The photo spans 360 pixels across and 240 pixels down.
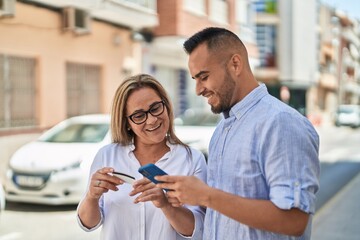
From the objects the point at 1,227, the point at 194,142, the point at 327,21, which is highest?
the point at 327,21

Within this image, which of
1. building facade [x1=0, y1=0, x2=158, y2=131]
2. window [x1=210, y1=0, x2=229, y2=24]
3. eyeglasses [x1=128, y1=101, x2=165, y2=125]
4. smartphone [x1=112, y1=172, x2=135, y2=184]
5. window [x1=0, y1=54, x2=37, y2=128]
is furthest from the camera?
window [x1=210, y1=0, x2=229, y2=24]

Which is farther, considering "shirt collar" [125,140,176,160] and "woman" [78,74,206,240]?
"shirt collar" [125,140,176,160]

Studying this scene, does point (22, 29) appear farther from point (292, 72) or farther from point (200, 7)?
point (292, 72)

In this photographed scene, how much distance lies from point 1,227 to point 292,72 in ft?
103

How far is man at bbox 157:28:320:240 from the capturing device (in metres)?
1.52

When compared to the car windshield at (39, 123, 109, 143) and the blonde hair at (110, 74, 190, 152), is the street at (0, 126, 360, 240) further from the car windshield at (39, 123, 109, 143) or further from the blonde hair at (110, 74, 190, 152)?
the blonde hair at (110, 74, 190, 152)

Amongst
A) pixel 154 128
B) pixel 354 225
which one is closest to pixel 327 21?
pixel 354 225

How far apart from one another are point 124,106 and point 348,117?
31.8m

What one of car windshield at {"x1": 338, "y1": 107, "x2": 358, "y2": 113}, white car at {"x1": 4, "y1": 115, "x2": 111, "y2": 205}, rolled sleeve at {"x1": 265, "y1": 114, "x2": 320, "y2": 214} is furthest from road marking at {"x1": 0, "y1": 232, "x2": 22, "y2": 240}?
car windshield at {"x1": 338, "y1": 107, "x2": 358, "y2": 113}

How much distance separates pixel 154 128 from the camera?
230 cm

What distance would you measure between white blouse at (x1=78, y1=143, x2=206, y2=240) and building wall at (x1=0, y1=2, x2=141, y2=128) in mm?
9065

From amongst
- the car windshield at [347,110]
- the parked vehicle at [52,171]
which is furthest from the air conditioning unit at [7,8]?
the car windshield at [347,110]

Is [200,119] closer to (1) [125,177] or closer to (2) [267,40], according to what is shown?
(1) [125,177]

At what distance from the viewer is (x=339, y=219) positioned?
6.30 m
